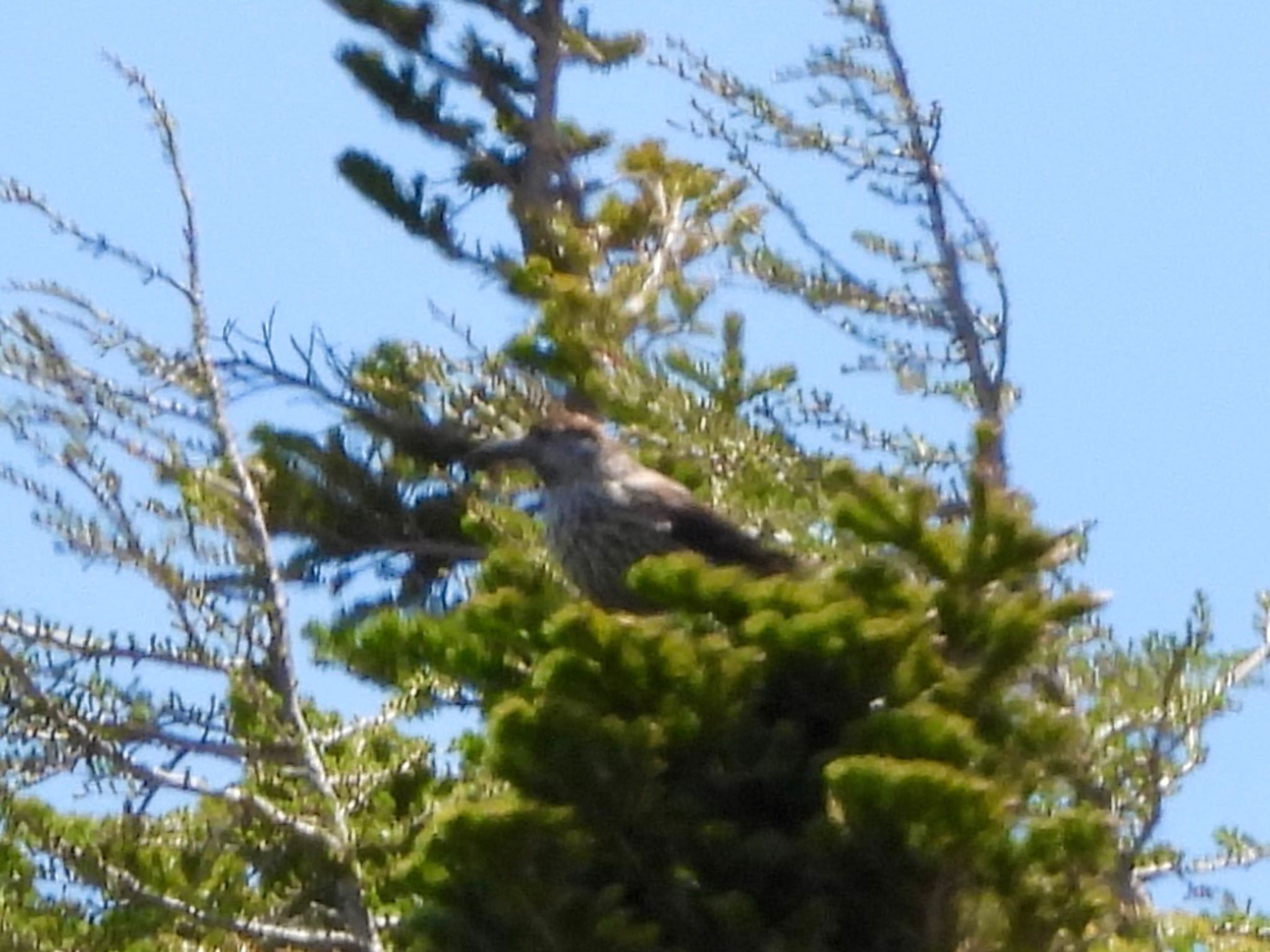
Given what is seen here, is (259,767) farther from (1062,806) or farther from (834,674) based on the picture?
(1062,806)

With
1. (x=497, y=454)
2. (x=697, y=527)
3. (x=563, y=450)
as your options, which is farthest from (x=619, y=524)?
(x=497, y=454)

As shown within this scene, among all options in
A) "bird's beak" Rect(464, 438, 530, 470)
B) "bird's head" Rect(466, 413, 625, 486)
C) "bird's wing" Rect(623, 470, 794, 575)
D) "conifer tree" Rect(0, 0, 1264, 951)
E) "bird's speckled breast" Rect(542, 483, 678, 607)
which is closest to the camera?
"conifer tree" Rect(0, 0, 1264, 951)

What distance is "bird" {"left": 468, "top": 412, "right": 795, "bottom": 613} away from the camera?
209 inches

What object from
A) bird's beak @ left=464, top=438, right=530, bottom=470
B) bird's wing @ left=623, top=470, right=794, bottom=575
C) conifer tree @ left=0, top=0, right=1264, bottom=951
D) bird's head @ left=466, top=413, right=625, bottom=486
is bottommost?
conifer tree @ left=0, top=0, right=1264, bottom=951

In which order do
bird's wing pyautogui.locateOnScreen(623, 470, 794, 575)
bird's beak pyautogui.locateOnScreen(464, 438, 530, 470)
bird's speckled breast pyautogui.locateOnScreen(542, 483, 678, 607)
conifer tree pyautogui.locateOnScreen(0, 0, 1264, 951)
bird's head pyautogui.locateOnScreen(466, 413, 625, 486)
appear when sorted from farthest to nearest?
bird's beak pyautogui.locateOnScreen(464, 438, 530, 470), bird's head pyautogui.locateOnScreen(466, 413, 625, 486), bird's speckled breast pyautogui.locateOnScreen(542, 483, 678, 607), bird's wing pyautogui.locateOnScreen(623, 470, 794, 575), conifer tree pyautogui.locateOnScreen(0, 0, 1264, 951)

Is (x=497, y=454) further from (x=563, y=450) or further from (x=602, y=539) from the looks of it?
(x=602, y=539)

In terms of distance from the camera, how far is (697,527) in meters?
5.39

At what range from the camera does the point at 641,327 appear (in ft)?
25.9

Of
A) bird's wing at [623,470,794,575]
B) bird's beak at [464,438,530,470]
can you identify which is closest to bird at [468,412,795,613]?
bird's wing at [623,470,794,575]

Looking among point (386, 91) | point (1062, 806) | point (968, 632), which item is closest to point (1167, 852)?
point (1062, 806)

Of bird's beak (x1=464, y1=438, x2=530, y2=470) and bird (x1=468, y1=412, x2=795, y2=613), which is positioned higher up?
bird's beak (x1=464, y1=438, x2=530, y2=470)

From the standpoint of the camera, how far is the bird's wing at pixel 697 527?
521 cm

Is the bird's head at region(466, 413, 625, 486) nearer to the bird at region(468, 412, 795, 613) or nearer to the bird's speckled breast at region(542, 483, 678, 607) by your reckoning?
the bird at region(468, 412, 795, 613)

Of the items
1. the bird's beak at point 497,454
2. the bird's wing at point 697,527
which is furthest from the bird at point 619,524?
the bird's beak at point 497,454
